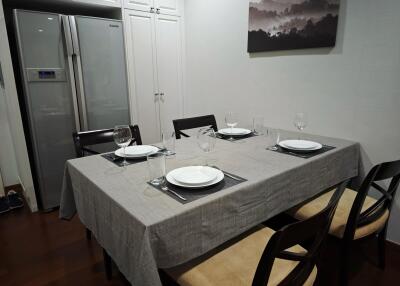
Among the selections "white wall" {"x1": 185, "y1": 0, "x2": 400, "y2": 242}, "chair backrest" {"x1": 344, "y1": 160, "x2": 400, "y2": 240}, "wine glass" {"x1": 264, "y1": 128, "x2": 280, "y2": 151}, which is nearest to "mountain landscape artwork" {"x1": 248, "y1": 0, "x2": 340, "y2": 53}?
"white wall" {"x1": 185, "y1": 0, "x2": 400, "y2": 242}

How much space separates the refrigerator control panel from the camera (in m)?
2.23

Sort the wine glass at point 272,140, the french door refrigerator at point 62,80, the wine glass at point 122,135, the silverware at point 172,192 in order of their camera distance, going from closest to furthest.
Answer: the silverware at point 172,192 → the wine glass at point 122,135 → the wine glass at point 272,140 → the french door refrigerator at point 62,80

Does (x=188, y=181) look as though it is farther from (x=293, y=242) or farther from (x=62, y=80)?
(x=62, y=80)

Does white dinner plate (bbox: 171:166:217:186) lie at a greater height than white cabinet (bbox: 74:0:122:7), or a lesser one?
lesser

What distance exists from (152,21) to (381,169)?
2533 millimetres

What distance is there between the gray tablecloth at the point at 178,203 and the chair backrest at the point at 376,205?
27cm

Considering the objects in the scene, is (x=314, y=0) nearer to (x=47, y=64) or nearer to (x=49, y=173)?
(x=47, y=64)

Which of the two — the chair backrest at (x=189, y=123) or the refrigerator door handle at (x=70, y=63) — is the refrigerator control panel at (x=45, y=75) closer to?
the refrigerator door handle at (x=70, y=63)

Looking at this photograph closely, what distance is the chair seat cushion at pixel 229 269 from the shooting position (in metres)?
1.05

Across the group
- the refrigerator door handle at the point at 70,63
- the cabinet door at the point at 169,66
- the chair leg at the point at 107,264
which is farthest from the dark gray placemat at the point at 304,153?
the refrigerator door handle at the point at 70,63

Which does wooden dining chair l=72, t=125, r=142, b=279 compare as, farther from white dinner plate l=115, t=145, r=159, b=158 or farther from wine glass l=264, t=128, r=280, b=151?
wine glass l=264, t=128, r=280, b=151

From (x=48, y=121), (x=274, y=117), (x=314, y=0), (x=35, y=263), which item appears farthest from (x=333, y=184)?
(x=48, y=121)

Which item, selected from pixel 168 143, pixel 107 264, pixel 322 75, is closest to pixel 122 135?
pixel 168 143

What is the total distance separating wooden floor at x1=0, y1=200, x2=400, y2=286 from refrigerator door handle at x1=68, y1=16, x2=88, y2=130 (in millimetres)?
964
